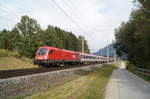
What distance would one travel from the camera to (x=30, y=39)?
55.9 metres

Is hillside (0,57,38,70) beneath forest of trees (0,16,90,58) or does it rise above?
beneath

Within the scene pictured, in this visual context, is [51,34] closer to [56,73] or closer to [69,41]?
[69,41]

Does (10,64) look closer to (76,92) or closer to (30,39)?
(76,92)

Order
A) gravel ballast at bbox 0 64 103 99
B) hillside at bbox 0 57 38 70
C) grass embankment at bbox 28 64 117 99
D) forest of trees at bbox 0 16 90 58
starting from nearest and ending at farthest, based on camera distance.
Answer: grass embankment at bbox 28 64 117 99 < gravel ballast at bbox 0 64 103 99 < hillside at bbox 0 57 38 70 < forest of trees at bbox 0 16 90 58

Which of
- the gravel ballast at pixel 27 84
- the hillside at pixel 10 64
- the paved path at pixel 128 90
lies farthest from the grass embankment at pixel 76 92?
the hillside at pixel 10 64

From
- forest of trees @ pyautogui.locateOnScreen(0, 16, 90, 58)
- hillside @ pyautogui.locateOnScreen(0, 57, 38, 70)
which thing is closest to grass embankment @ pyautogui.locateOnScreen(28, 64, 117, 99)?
hillside @ pyautogui.locateOnScreen(0, 57, 38, 70)

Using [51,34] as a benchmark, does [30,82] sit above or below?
below

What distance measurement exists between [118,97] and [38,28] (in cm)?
6522

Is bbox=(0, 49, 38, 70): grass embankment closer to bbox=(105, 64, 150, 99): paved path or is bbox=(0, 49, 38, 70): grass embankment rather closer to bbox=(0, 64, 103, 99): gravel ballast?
bbox=(0, 64, 103, 99): gravel ballast

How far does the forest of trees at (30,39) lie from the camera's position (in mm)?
55031

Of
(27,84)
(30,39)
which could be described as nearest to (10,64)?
(27,84)

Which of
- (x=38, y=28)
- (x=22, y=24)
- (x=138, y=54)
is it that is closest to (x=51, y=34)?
(x=38, y=28)

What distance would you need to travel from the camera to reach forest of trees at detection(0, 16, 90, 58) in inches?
2167

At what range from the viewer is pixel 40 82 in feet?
44.0
